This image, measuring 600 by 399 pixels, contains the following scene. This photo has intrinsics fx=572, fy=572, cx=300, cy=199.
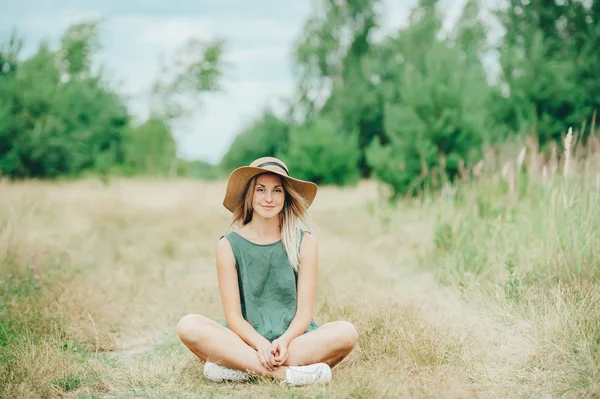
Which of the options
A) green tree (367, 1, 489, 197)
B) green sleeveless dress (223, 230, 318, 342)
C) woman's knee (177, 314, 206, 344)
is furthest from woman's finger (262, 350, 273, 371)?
green tree (367, 1, 489, 197)

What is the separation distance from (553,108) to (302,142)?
836cm

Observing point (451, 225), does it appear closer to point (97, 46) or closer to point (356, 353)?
point (356, 353)

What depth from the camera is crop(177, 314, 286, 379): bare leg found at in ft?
10.6

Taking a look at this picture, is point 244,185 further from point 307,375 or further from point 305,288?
point 307,375

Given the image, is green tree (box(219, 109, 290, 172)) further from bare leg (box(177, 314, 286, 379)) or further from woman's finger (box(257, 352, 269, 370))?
woman's finger (box(257, 352, 269, 370))

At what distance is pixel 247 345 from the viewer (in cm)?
327

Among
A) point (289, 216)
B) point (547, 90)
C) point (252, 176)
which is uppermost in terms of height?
point (547, 90)

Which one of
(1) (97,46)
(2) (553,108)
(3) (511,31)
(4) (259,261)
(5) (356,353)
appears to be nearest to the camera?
(4) (259,261)

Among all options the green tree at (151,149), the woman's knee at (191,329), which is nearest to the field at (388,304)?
the woman's knee at (191,329)

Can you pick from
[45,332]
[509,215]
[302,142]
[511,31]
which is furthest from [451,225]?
[511,31]

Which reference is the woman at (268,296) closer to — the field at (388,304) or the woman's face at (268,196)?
the woman's face at (268,196)

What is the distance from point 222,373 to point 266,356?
0.32 m

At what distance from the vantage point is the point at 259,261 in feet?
11.3

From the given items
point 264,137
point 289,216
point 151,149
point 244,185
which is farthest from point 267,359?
point 151,149
